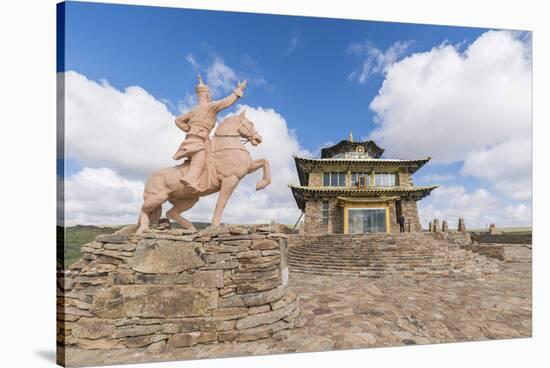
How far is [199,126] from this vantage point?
3.55 m

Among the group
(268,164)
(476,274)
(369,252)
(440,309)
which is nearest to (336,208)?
(369,252)

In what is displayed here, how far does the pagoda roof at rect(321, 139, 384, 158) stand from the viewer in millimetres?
16031

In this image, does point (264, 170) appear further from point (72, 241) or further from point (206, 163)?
point (72, 241)

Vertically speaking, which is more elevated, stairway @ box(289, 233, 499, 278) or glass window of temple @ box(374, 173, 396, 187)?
glass window of temple @ box(374, 173, 396, 187)

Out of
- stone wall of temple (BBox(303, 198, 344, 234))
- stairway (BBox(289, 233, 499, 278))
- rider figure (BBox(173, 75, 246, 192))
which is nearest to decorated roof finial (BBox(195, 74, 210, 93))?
rider figure (BBox(173, 75, 246, 192))

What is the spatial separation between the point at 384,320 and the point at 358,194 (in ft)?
36.7

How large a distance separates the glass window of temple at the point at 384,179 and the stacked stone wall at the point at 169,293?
13.2 meters

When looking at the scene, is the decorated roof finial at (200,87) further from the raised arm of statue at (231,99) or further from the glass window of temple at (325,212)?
the glass window of temple at (325,212)

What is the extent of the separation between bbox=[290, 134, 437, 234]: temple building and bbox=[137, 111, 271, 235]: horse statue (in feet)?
33.8

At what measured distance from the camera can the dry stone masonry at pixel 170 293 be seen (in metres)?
2.91

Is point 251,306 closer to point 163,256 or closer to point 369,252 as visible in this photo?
point 163,256

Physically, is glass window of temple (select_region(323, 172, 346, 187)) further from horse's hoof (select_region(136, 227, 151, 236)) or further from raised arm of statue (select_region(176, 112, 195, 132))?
horse's hoof (select_region(136, 227, 151, 236))

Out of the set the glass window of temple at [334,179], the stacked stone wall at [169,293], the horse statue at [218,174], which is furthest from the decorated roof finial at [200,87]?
the glass window of temple at [334,179]

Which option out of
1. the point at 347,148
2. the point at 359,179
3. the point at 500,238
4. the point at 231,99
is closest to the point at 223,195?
the point at 231,99
